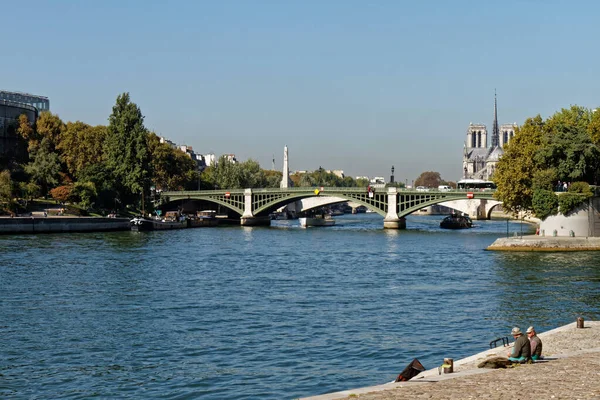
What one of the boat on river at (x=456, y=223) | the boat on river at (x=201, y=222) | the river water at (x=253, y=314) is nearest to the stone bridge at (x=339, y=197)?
the boat on river at (x=456, y=223)

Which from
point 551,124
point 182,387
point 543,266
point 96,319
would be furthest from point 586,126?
point 182,387

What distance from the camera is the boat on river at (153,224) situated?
3679 inches

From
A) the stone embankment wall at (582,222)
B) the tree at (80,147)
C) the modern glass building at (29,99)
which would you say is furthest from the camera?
the modern glass building at (29,99)

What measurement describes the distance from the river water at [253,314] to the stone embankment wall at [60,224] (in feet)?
55.2

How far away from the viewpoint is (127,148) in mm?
103250

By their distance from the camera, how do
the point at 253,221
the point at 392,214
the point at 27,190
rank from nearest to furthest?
the point at 27,190
the point at 392,214
the point at 253,221

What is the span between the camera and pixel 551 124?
74.1 metres

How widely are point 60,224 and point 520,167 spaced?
42219 mm

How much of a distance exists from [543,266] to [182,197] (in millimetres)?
73601

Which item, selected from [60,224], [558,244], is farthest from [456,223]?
[60,224]

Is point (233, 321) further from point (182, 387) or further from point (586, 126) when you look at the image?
point (586, 126)

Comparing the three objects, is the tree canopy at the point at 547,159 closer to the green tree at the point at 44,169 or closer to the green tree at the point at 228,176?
the green tree at the point at 44,169

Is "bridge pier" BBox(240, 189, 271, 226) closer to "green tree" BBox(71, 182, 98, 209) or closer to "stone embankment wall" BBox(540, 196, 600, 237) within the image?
"green tree" BBox(71, 182, 98, 209)

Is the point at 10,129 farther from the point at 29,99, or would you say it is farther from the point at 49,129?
the point at 29,99
